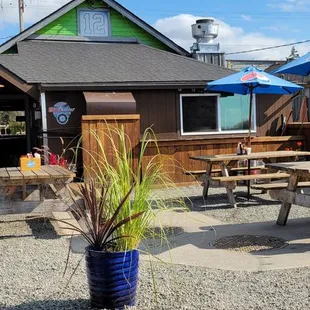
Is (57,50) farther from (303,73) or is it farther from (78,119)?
(303,73)

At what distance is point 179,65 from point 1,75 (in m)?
5.06

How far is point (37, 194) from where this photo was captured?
712 centimetres

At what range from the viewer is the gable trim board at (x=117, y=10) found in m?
14.4

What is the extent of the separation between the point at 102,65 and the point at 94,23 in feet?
10.0

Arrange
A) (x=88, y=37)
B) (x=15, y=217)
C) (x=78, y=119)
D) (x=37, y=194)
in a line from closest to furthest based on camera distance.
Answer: (x=37, y=194) < (x=15, y=217) < (x=78, y=119) < (x=88, y=37)

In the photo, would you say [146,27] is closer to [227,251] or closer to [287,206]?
[287,206]

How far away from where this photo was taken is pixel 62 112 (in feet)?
37.8

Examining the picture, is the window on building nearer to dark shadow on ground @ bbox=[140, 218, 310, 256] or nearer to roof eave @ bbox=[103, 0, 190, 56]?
roof eave @ bbox=[103, 0, 190, 56]

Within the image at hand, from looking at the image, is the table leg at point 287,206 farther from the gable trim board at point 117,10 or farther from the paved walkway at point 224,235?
the gable trim board at point 117,10

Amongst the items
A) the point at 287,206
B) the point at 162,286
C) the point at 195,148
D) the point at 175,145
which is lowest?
the point at 162,286

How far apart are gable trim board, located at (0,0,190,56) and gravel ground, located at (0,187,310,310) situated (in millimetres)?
9836

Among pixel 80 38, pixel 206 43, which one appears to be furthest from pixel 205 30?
pixel 80 38

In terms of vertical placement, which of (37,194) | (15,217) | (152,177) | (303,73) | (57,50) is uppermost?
(57,50)

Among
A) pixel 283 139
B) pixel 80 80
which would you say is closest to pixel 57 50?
pixel 80 80
